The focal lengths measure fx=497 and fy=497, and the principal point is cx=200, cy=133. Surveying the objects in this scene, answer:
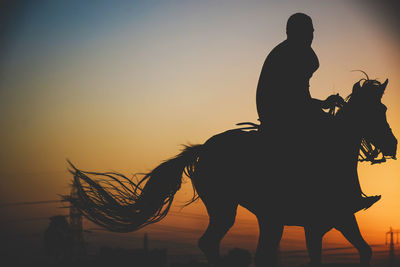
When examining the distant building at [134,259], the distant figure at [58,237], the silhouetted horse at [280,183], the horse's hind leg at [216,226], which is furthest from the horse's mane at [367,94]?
the distant figure at [58,237]

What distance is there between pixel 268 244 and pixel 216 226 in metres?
0.98

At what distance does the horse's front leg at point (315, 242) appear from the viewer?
6816 mm

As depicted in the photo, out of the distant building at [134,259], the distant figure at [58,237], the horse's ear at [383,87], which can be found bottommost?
the distant figure at [58,237]

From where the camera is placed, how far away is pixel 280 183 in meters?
7.28

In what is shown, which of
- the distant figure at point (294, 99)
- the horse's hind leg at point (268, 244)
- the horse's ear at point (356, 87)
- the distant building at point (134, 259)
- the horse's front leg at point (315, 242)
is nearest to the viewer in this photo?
the horse's front leg at point (315, 242)

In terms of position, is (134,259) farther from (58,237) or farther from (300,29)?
(58,237)

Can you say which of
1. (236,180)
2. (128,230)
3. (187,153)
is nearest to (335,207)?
(236,180)

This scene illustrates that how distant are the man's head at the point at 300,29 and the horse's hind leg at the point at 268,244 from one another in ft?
9.12

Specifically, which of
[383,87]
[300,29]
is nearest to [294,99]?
[300,29]

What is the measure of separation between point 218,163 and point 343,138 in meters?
1.94

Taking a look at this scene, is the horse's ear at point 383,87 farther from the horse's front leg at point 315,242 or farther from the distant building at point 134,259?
the distant building at point 134,259

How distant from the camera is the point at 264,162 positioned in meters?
7.43

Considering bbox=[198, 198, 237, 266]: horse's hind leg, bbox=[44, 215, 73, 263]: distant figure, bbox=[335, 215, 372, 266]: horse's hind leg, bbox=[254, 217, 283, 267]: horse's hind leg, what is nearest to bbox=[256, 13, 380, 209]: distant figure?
bbox=[335, 215, 372, 266]: horse's hind leg

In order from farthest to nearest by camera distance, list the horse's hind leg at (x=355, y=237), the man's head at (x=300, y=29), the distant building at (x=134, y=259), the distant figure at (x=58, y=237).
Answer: the distant figure at (x=58, y=237) → the distant building at (x=134, y=259) → the man's head at (x=300, y=29) → the horse's hind leg at (x=355, y=237)
